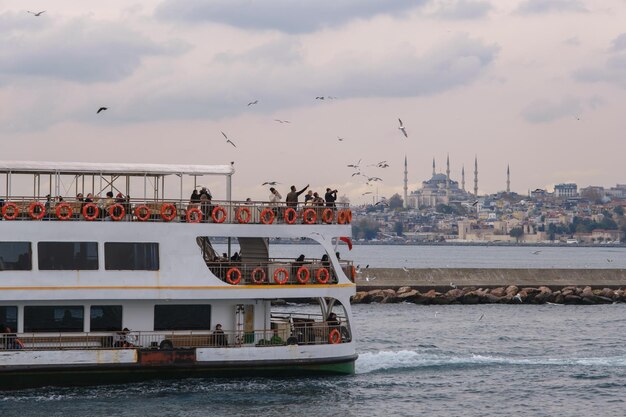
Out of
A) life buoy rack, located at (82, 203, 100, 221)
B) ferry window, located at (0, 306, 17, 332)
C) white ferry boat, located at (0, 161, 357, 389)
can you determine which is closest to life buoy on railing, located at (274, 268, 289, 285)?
white ferry boat, located at (0, 161, 357, 389)

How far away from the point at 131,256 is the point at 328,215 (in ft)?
17.8

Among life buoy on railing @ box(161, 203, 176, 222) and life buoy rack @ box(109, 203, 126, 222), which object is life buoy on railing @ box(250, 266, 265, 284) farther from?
life buoy rack @ box(109, 203, 126, 222)

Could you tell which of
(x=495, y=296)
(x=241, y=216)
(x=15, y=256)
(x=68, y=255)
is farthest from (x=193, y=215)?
(x=495, y=296)

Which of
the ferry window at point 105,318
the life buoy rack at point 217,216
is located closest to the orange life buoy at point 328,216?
the life buoy rack at point 217,216

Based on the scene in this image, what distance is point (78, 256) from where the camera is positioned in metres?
30.2

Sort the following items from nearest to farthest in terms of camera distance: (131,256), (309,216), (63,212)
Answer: (63,212), (131,256), (309,216)

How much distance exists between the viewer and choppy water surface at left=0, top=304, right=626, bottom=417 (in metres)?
29.0

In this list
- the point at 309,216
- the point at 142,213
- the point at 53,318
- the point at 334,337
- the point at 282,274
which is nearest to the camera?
the point at 53,318

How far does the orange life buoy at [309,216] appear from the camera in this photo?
32.2m

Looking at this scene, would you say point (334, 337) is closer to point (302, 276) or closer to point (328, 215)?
point (302, 276)

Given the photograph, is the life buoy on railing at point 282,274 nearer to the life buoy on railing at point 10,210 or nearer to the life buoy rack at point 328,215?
the life buoy rack at point 328,215

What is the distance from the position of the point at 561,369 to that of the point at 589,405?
5.79m

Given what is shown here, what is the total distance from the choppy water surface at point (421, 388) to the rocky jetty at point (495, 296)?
50.7 ft

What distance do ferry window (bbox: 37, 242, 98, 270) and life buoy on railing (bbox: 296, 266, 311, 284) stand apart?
17.1 feet
